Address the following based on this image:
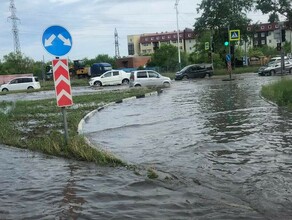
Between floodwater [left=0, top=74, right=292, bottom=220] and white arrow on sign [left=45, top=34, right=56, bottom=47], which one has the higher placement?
white arrow on sign [left=45, top=34, right=56, bottom=47]

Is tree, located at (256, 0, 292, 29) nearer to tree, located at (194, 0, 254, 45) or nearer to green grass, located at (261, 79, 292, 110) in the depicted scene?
tree, located at (194, 0, 254, 45)

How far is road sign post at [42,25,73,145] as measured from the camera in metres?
8.68

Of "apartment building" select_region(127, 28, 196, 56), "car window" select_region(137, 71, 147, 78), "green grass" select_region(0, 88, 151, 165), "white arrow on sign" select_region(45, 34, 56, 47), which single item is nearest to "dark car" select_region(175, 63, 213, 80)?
"car window" select_region(137, 71, 147, 78)

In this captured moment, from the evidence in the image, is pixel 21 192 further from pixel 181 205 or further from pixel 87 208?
pixel 181 205

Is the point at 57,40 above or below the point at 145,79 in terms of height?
above

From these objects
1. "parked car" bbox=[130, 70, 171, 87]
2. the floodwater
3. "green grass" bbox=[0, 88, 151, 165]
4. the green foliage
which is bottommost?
the floodwater

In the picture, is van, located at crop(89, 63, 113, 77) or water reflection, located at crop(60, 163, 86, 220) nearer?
water reflection, located at crop(60, 163, 86, 220)

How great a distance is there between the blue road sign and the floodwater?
2264 mm

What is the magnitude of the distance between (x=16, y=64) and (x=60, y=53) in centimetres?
7524

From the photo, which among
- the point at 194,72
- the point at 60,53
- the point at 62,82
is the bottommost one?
the point at 194,72

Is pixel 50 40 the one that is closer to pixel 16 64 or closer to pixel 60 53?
pixel 60 53

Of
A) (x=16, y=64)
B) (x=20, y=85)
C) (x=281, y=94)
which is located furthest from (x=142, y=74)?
(x=16, y=64)

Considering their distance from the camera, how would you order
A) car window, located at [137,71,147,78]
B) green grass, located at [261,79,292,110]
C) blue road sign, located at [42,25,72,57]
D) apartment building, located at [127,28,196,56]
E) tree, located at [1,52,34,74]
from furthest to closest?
apartment building, located at [127,28,196,56] < tree, located at [1,52,34,74] < car window, located at [137,71,147,78] < green grass, located at [261,79,292,110] < blue road sign, located at [42,25,72,57]

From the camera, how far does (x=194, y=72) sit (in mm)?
47656
